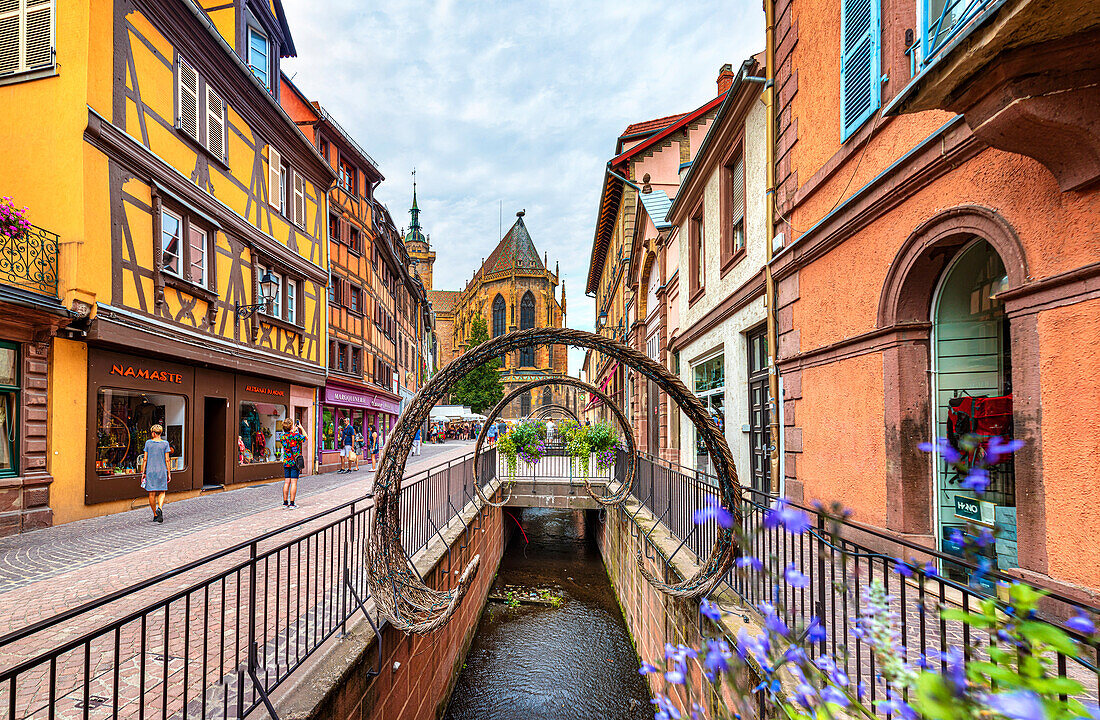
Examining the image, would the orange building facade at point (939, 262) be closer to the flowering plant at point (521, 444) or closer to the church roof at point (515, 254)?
the flowering plant at point (521, 444)

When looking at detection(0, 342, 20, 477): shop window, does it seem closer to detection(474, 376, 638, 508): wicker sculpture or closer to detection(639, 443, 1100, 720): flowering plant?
detection(474, 376, 638, 508): wicker sculpture

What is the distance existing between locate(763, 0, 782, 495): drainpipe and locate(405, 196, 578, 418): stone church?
48.7 m

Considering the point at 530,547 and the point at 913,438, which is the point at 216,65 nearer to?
the point at 530,547

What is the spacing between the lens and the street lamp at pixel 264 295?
13586mm

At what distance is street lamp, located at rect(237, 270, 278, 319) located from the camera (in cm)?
1359

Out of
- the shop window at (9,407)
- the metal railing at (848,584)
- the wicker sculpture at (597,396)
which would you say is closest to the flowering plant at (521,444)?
the wicker sculpture at (597,396)

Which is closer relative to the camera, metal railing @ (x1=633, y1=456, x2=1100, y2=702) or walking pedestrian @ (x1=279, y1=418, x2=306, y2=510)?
metal railing @ (x1=633, y1=456, x2=1100, y2=702)

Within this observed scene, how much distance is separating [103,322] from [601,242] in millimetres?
23826

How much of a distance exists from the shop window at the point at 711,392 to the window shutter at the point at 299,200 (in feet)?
41.8

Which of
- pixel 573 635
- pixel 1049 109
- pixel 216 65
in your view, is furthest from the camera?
pixel 216 65

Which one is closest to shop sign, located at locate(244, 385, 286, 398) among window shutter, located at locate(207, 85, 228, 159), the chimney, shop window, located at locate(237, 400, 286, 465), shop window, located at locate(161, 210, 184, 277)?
shop window, located at locate(237, 400, 286, 465)

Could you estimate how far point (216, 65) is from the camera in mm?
12492

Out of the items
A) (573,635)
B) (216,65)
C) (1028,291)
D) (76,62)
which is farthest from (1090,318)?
(216,65)

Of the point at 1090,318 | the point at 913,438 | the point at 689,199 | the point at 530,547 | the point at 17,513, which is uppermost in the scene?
the point at 689,199
